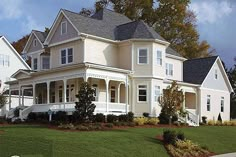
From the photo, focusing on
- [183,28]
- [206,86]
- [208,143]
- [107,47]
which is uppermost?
[183,28]

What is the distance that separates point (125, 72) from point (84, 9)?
3400 centimetres

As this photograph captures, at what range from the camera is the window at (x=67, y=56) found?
39825mm

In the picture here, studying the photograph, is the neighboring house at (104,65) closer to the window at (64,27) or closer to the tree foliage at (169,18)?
the window at (64,27)

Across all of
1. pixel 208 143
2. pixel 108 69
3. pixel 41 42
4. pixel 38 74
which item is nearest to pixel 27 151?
pixel 208 143

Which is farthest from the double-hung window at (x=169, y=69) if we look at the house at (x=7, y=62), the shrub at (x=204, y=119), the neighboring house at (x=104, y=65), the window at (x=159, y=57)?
the house at (x=7, y=62)

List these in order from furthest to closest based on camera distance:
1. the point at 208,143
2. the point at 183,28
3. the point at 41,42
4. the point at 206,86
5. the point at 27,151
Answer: the point at 183,28 < the point at 206,86 < the point at 41,42 < the point at 208,143 < the point at 27,151

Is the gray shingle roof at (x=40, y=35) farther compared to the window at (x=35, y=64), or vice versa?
the window at (x=35, y=64)

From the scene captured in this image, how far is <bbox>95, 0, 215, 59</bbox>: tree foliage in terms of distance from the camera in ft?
211

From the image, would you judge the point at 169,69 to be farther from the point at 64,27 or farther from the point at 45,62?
the point at 45,62

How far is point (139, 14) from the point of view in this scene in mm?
65812

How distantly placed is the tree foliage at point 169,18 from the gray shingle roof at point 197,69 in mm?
12578

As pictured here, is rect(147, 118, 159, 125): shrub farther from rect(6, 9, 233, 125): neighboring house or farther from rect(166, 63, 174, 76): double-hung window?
rect(166, 63, 174, 76): double-hung window

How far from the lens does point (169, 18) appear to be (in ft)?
214

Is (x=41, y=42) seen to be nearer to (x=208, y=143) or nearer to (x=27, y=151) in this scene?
(x=208, y=143)
